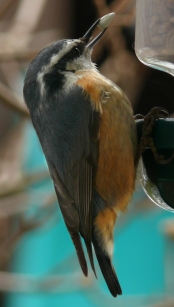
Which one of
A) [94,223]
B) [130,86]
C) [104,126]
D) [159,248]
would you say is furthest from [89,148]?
[159,248]

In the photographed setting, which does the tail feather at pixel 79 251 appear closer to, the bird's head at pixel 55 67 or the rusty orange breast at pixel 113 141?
the rusty orange breast at pixel 113 141

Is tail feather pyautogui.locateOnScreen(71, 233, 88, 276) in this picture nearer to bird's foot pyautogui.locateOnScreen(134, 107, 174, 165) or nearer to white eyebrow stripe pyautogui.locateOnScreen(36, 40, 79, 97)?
bird's foot pyautogui.locateOnScreen(134, 107, 174, 165)

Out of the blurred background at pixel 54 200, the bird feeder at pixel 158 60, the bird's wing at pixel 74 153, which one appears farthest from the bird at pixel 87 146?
the blurred background at pixel 54 200

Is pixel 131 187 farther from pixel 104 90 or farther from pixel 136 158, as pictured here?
pixel 104 90

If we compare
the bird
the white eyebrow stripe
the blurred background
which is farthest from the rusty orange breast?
the blurred background

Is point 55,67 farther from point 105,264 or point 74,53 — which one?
point 105,264

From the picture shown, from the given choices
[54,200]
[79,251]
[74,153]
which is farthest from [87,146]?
[54,200]
